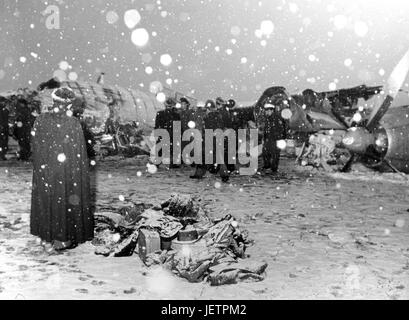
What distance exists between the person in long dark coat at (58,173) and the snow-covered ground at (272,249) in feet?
1.04

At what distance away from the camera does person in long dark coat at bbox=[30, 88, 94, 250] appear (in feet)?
15.1

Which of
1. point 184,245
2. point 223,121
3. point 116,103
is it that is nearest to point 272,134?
point 223,121

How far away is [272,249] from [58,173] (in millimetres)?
3055

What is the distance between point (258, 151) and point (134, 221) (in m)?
10.3

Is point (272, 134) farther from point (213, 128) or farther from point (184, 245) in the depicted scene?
point (184, 245)

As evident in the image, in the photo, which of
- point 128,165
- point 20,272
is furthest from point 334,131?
point 20,272

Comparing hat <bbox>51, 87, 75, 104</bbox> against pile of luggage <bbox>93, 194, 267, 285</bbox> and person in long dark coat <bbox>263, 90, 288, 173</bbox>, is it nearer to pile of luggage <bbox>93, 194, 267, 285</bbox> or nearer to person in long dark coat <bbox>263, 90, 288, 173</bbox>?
pile of luggage <bbox>93, 194, 267, 285</bbox>

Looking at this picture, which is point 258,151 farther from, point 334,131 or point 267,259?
point 267,259

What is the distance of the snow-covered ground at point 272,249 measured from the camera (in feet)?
11.8

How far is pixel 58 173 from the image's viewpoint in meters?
4.61

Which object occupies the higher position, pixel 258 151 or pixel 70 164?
pixel 70 164

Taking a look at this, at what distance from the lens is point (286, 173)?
484 inches

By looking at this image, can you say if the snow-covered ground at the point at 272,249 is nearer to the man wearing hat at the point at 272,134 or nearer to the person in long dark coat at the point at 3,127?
the man wearing hat at the point at 272,134

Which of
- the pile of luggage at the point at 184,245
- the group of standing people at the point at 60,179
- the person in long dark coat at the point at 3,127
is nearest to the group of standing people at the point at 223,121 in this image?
the pile of luggage at the point at 184,245
